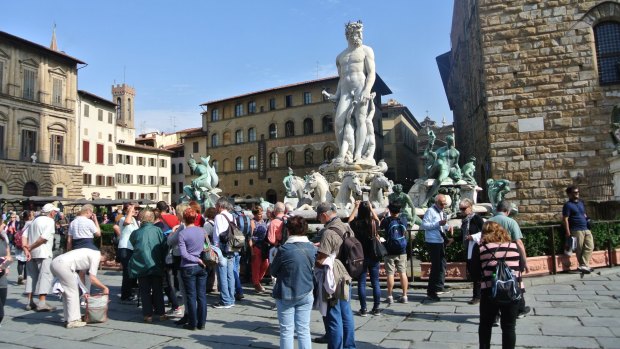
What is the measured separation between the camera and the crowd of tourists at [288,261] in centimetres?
396

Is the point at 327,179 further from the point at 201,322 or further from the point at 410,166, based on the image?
the point at 410,166

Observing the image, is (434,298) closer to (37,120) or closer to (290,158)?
(37,120)

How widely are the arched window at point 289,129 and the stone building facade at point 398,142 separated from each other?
11.1 metres

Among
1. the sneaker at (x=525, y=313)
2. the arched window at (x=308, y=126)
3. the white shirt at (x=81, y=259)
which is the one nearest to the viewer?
the sneaker at (x=525, y=313)

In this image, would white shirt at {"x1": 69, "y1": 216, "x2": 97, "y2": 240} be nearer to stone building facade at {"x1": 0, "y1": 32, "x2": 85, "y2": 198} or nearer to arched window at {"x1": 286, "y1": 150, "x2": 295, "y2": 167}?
stone building facade at {"x1": 0, "y1": 32, "x2": 85, "y2": 198}

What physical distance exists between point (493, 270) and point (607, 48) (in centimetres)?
1374

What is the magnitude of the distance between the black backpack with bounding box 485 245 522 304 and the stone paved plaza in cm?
98

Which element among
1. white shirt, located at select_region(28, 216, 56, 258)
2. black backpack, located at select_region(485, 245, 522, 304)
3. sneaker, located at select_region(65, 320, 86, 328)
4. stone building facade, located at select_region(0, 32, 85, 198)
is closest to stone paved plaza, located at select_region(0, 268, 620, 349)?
sneaker, located at select_region(65, 320, 86, 328)

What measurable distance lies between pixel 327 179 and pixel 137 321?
7001 mm

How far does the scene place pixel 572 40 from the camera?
14.0 m

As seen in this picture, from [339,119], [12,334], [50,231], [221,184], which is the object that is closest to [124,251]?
[50,231]

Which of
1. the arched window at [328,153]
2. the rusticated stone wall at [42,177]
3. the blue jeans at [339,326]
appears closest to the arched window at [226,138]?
the arched window at [328,153]

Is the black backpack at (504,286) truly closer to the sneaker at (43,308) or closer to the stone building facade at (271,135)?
the sneaker at (43,308)

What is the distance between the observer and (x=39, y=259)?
7027mm
